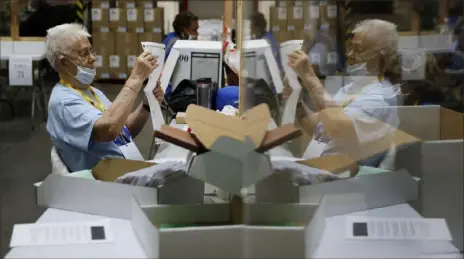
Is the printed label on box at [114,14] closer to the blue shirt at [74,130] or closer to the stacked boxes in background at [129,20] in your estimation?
the stacked boxes in background at [129,20]

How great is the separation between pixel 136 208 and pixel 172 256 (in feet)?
0.75

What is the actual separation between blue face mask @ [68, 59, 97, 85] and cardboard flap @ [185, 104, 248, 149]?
0.93 m

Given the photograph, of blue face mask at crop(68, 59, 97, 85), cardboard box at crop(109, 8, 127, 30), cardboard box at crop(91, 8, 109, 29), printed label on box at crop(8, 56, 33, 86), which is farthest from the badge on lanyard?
cardboard box at crop(91, 8, 109, 29)

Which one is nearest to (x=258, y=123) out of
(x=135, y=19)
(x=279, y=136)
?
(x=279, y=136)

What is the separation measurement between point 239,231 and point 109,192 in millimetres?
455

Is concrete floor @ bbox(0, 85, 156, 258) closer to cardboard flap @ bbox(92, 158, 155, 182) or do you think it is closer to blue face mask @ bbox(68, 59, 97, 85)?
blue face mask @ bbox(68, 59, 97, 85)

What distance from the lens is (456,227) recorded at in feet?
4.67

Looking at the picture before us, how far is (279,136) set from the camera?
144 centimetres

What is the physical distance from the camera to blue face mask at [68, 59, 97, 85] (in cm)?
247

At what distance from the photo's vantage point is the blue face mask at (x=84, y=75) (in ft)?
8.10

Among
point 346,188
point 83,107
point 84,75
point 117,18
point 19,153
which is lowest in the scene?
point 19,153

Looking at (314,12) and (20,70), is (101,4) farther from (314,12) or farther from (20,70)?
(314,12)

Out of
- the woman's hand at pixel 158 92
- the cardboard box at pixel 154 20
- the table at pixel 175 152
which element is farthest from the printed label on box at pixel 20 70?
the table at pixel 175 152

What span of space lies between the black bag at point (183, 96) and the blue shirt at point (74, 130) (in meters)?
0.50
